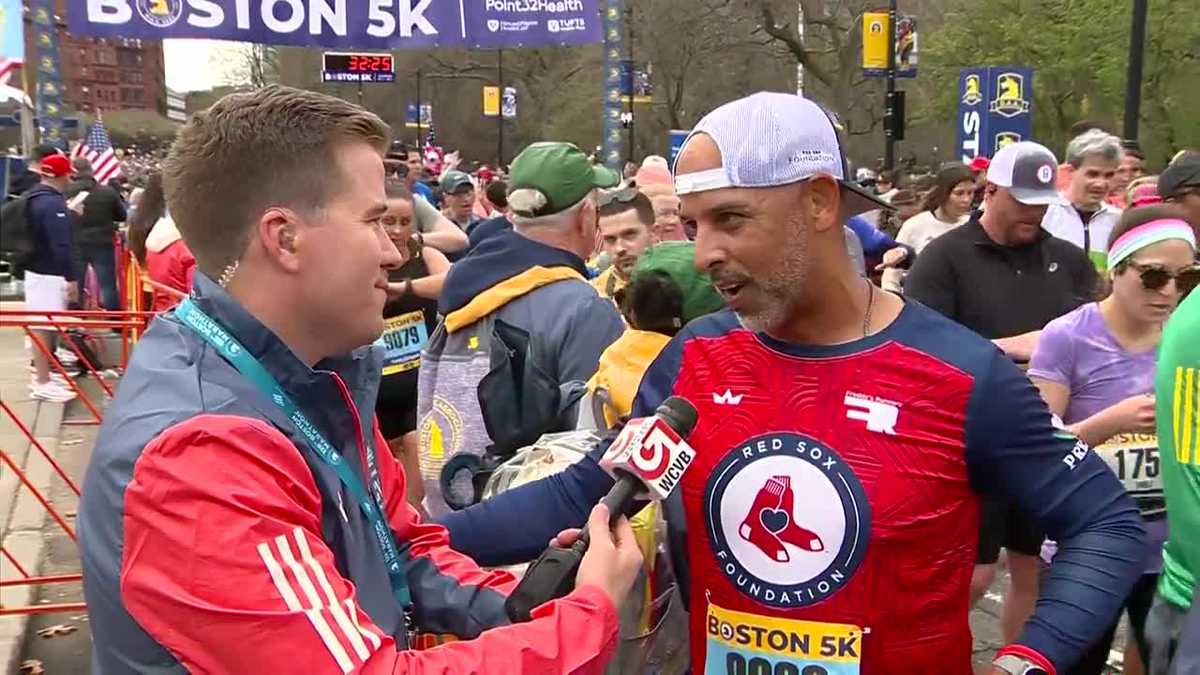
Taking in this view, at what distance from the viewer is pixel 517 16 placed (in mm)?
11844

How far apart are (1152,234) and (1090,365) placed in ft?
1.59

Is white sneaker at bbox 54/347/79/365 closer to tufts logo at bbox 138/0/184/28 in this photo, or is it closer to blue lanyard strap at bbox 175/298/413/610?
tufts logo at bbox 138/0/184/28

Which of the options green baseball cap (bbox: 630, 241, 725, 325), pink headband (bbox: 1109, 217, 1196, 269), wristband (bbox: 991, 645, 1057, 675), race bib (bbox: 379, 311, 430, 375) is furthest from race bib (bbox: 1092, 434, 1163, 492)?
race bib (bbox: 379, 311, 430, 375)

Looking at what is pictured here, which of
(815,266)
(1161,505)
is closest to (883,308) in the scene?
(815,266)

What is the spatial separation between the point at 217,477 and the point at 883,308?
53.1 inches

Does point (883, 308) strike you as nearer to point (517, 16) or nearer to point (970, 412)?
point (970, 412)

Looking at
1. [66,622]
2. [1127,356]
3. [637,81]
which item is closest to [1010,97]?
[1127,356]

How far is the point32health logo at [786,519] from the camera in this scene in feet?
6.88

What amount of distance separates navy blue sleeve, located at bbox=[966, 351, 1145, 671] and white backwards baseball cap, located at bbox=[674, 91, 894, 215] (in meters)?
0.52

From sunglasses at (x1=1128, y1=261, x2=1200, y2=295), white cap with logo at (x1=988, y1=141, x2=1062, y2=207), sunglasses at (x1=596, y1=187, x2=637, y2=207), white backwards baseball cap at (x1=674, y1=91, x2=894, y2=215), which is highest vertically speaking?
white backwards baseball cap at (x1=674, y1=91, x2=894, y2=215)

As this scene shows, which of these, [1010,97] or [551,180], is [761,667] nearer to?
[551,180]

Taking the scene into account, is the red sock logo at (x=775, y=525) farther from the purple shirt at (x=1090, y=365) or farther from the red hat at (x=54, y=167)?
the red hat at (x=54, y=167)

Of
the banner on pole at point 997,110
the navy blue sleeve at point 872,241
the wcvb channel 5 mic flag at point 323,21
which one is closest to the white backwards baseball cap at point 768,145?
the navy blue sleeve at point 872,241

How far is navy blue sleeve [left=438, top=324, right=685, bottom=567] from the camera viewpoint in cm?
240
